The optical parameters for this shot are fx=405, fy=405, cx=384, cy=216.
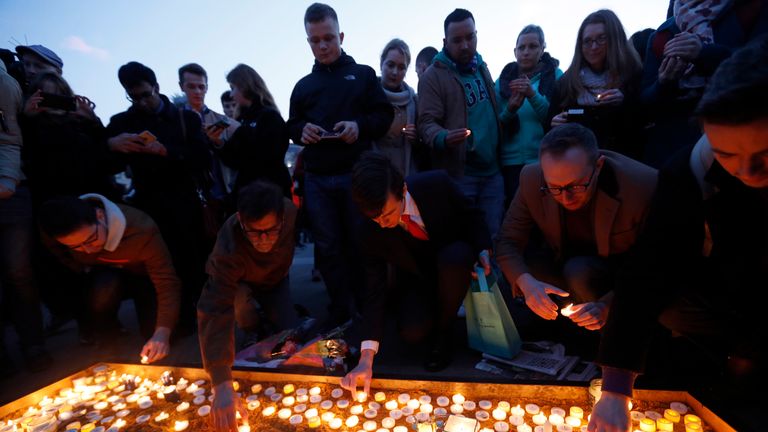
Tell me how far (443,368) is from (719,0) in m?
2.19

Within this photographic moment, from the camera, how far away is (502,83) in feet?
9.78

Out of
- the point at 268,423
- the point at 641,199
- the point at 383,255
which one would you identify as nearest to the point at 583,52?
the point at 641,199

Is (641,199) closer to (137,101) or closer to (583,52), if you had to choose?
(583,52)

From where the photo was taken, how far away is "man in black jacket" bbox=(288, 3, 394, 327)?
2.60 m

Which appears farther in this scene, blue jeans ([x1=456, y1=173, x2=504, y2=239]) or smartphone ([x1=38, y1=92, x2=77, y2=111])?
blue jeans ([x1=456, y1=173, x2=504, y2=239])

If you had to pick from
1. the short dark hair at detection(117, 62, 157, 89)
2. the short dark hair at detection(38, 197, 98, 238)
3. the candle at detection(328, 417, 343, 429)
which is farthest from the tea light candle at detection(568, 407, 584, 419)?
the short dark hair at detection(117, 62, 157, 89)

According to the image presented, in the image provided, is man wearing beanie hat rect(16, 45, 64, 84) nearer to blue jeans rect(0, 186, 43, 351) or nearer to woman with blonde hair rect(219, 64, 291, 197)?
blue jeans rect(0, 186, 43, 351)

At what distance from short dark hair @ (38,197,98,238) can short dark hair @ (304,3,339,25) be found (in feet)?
5.61

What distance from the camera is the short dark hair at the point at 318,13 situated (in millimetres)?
2602

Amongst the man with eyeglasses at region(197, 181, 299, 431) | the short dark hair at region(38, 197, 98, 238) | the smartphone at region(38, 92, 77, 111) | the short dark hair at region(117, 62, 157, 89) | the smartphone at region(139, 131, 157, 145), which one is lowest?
the man with eyeglasses at region(197, 181, 299, 431)

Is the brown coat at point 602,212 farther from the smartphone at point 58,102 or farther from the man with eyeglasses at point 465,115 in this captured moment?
the smartphone at point 58,102

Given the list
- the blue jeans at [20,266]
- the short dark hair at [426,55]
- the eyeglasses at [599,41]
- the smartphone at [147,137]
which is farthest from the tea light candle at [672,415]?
the short dark hair at [426,55]

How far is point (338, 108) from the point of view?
2646 mm

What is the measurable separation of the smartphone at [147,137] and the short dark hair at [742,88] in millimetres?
2692
